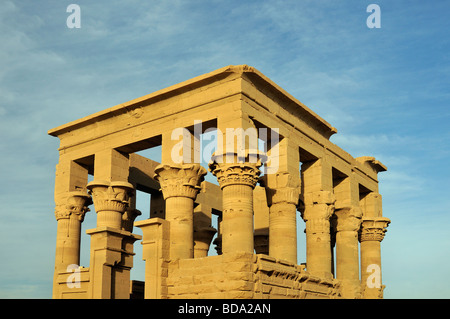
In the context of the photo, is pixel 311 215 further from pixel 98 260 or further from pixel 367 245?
pixel 98 260

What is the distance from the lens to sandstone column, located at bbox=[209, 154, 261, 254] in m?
20.7

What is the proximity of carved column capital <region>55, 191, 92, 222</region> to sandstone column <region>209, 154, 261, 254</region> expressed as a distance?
287 inches

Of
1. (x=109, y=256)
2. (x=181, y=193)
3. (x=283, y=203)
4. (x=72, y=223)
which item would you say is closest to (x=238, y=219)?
(x=181, y=193)

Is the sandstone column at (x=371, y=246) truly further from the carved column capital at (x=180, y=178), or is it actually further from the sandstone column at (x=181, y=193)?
the carved column capital at (x=180, y=178)

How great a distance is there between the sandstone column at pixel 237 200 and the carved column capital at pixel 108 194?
187 inches

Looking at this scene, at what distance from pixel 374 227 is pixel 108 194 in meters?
13.6

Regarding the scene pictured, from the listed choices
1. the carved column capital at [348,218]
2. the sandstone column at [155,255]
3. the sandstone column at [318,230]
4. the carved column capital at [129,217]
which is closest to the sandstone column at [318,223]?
the sandstone column at [318,230]

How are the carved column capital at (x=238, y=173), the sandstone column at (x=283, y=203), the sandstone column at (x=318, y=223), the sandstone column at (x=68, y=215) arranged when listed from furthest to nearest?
the sandstone column at (x=68, y=215), the sandstone column at (x=318, y=223), the sandstone column at (x=283, y=203), the carved column capital at (x=238, y=173)

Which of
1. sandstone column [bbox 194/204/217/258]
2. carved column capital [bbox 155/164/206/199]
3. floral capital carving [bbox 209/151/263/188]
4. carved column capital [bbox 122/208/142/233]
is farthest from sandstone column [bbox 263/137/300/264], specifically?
carved column capital [bbox 122/208/142/233]

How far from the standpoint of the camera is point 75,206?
26.1 metres

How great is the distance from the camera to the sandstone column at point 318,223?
82.5ft

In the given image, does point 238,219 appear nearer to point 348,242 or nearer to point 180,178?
point 180,178

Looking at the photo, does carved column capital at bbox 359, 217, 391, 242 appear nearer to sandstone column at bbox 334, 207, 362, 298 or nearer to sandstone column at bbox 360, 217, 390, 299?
sandstone column at bbox 360, 217, 390, 299

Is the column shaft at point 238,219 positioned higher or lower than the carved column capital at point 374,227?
lower
